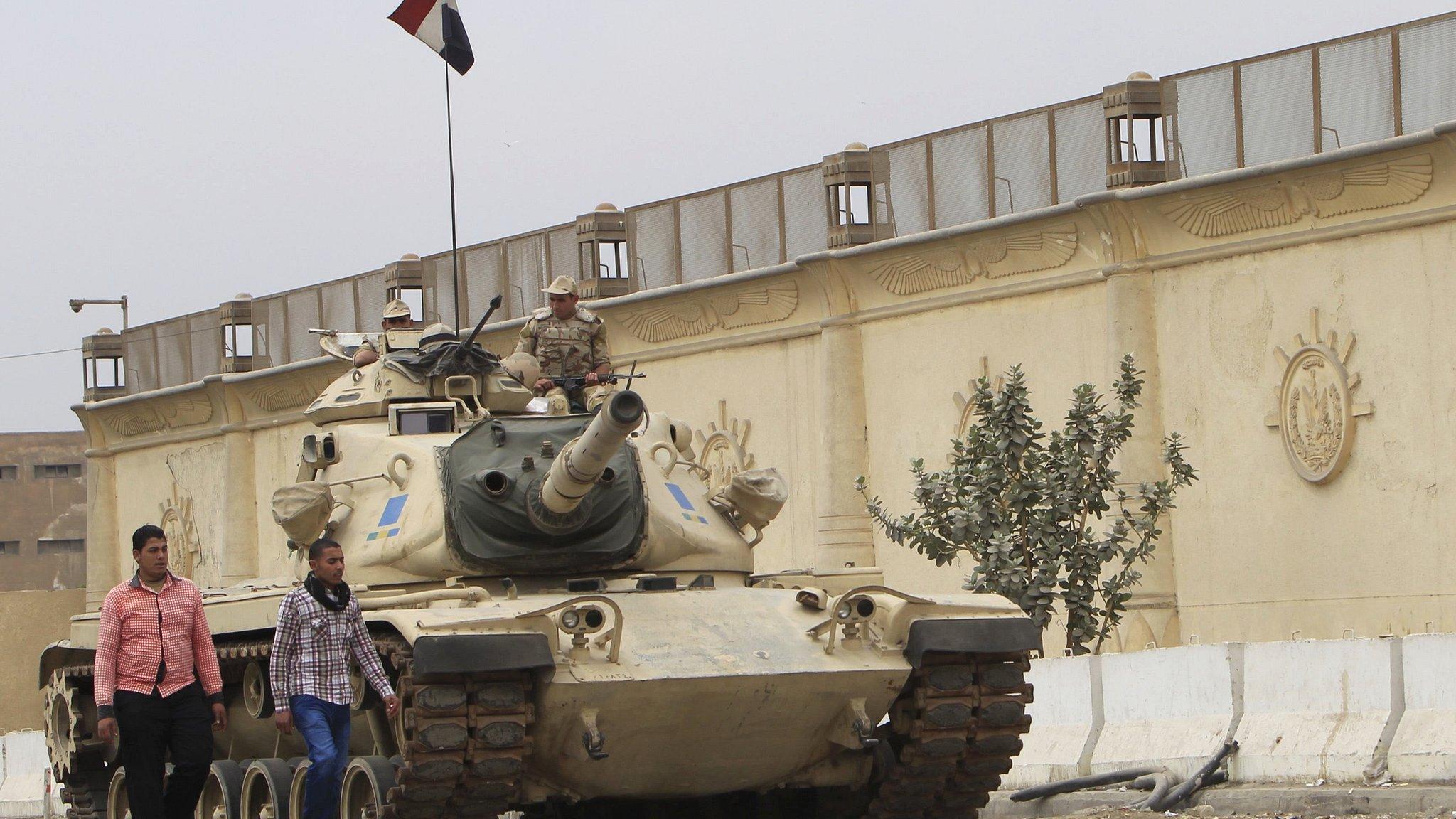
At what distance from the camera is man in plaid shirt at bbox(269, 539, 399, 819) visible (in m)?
10.6

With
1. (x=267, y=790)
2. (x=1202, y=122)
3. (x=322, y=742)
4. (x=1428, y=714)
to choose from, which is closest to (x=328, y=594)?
(x=322, y=742)

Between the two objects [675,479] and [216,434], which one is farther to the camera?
[216,434]

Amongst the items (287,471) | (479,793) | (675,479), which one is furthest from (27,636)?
(479,793)

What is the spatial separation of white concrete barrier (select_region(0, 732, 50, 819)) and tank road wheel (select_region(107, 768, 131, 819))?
532 cm

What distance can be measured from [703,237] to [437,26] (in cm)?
771

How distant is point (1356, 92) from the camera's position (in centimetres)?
1769

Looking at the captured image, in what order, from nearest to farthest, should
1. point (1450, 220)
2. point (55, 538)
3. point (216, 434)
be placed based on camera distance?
point (1450, 220) < point (216, 434) < point (55, 538)

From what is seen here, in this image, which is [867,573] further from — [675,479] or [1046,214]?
[1046,214]

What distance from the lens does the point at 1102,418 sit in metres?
17.6

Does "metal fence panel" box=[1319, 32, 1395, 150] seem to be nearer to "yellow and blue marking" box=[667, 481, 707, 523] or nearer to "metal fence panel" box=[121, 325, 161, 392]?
"yellow and blue marking" box=[667, 481, 707, 523]

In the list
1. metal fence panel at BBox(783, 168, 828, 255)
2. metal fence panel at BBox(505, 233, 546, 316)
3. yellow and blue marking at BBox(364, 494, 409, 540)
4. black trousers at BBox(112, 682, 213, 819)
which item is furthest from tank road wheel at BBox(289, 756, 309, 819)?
metal fence panel at BBox(505, 233, 546, 316)

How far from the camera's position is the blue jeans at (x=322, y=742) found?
10.7 metres

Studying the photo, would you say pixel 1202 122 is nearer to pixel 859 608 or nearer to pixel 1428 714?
pixel 1428 714

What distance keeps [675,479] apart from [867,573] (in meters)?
1.24
